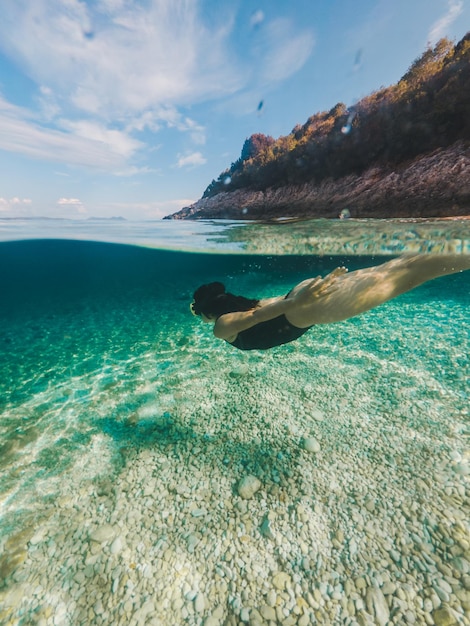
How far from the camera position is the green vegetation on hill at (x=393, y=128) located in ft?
36.0

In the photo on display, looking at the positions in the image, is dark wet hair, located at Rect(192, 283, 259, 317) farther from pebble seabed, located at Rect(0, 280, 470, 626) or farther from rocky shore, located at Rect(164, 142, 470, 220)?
rocky shore, located at Rect(164, 142, 470, 220)

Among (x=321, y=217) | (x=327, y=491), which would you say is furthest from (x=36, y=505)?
(x=321, y=217)

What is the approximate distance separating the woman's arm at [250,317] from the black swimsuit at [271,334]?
39 centimetres

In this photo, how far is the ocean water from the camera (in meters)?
2.22

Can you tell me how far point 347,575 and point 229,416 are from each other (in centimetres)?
255

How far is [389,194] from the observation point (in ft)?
37.5

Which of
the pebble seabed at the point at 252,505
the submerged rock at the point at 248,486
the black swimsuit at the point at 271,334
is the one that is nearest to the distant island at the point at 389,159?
the pebble seabed at the point at 252,505

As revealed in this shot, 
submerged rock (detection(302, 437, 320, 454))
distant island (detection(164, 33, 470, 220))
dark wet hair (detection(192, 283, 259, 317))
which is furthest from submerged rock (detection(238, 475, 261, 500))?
distant island (detection(164, 33, 470, 220))

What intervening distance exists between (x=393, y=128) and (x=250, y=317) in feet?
48.8

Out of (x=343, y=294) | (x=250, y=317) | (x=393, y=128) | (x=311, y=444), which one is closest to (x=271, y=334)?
(x=250, y=317)

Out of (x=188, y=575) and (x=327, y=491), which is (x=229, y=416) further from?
(x=188, y=575)

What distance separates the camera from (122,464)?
3.72m

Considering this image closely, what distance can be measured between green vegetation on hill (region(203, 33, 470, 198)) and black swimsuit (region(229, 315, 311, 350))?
1332 cm

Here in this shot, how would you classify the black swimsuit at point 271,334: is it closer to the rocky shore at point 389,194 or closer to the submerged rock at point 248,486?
the submerged rock at point 248,486
